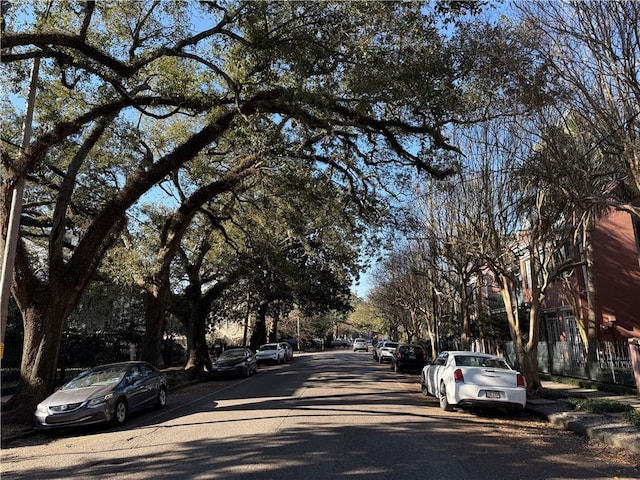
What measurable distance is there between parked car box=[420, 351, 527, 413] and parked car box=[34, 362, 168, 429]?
752 centimetres

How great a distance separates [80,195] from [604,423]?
16956mm

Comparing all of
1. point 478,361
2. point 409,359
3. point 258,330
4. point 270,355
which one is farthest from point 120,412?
point 258,330

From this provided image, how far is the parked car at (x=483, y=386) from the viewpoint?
11617mm

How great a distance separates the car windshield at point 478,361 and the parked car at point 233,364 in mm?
13529

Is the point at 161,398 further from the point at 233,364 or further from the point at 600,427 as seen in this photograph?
the point at 600,427

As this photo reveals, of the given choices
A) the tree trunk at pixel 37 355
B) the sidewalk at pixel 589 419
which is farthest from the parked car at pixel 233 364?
the sidewalk at pixel 589 419

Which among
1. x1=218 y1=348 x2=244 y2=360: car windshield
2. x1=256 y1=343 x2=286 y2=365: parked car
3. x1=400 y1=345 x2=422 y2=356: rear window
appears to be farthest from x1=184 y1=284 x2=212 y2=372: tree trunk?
x1=400 y1=345 x2=422 y2=356: rear window

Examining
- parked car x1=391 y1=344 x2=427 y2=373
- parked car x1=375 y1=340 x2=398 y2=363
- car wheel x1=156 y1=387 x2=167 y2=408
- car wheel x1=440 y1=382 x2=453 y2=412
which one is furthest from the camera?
parked car x1=375 y1=340 x2=398 y2=363

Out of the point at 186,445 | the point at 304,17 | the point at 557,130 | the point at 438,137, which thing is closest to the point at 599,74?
the point at 557,130

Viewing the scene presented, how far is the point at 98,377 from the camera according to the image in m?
12.7

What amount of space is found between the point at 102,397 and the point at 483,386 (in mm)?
8351

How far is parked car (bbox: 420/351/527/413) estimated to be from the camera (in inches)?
457

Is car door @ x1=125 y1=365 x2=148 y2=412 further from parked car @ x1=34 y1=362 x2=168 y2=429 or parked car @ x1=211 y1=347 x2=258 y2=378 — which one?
parked car @ x1=211 y1=347 x2=258 y2=378

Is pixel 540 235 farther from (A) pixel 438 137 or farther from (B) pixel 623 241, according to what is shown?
(B) pixel 623 241
